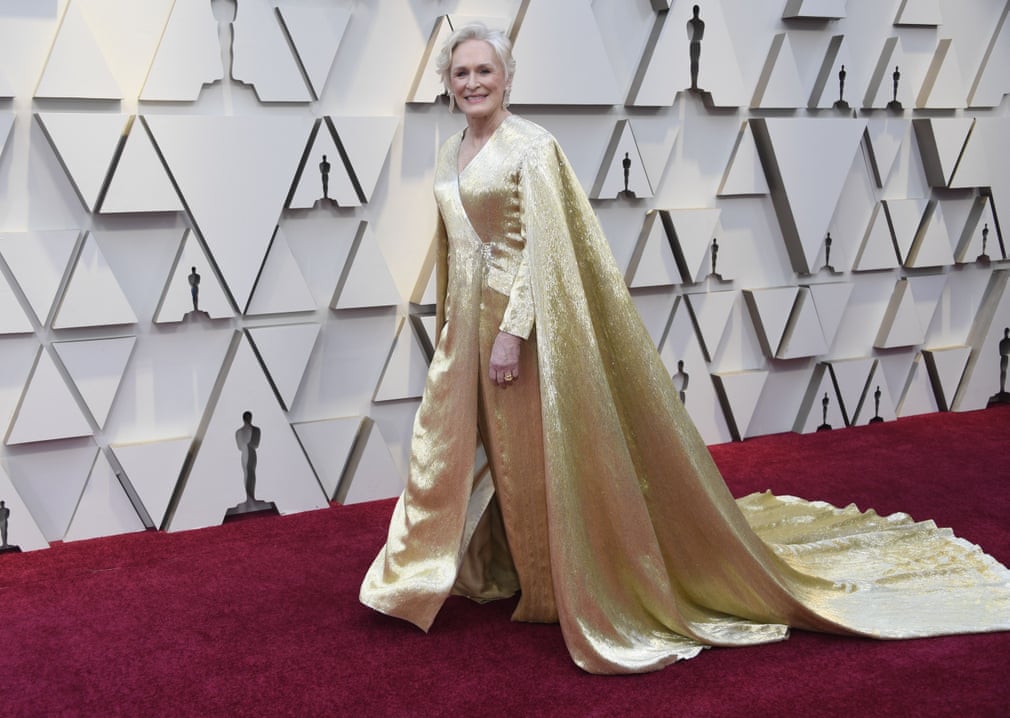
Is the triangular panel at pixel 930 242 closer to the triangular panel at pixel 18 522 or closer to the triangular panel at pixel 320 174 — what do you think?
the triangular panel at pixel 320 174

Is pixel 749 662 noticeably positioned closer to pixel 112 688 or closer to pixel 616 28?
pixel 112 688

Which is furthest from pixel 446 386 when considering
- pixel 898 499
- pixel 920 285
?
pixel 920 285

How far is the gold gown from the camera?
95.7 inches

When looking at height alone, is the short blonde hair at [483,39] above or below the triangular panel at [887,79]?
below

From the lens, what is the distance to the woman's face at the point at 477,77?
8.07 feet

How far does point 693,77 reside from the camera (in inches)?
158

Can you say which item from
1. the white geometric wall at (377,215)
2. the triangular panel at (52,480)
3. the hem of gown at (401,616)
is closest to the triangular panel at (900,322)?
the white geometric wall at (377,215)

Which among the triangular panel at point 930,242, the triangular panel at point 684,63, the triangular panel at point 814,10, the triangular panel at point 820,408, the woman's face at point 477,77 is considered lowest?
the triangular panel at point 820,408

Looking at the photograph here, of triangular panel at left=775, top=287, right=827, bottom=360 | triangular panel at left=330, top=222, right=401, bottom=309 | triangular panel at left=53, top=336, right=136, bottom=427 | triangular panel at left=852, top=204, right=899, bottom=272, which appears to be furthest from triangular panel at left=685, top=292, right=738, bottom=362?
triangular panel at left=53, top=336, right=136, bottom=427

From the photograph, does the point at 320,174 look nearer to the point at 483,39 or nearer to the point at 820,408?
the point at 483,39

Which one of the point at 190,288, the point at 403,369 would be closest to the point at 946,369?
the point at 403,369

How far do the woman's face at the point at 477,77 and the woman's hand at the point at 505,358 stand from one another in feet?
1.75

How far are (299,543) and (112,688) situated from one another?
0.99 meters

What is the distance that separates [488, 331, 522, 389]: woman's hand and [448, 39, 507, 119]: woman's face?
532mm
